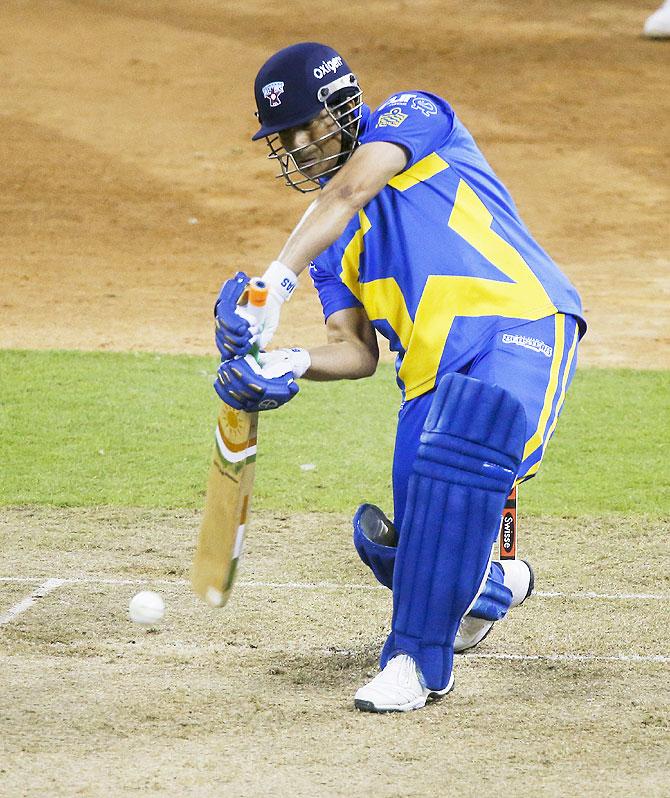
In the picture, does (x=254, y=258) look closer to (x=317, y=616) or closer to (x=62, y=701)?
(x=317, y=616)

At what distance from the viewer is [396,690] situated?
385 cm

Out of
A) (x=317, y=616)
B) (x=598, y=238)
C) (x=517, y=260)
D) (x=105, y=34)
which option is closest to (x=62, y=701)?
(x=317, y=616)

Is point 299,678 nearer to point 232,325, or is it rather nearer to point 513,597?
point 513,597

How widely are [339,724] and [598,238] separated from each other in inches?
356

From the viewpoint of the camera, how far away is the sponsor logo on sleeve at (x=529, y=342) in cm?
389

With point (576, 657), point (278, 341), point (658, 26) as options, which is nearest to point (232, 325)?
point (576, 657)

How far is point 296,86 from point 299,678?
179 centimetres

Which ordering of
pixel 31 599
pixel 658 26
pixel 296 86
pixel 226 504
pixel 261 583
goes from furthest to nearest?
pixel 658 26
pixel 261 583
pixel 31 599
pixel 226 504
pixel 296 86

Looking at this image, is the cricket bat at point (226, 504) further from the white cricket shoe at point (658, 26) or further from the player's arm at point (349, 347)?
the white cricket shoe at point (658, 26)

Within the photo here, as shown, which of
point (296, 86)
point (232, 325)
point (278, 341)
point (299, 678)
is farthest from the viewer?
point (278, 341)

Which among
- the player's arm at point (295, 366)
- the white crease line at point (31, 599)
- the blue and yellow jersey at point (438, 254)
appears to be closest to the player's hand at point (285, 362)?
the player's arm at point (295, 366)

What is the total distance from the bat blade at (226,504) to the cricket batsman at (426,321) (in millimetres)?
245

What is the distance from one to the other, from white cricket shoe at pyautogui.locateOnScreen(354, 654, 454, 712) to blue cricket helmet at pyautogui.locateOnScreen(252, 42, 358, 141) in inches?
61.7

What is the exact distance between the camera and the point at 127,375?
27.4 feet
